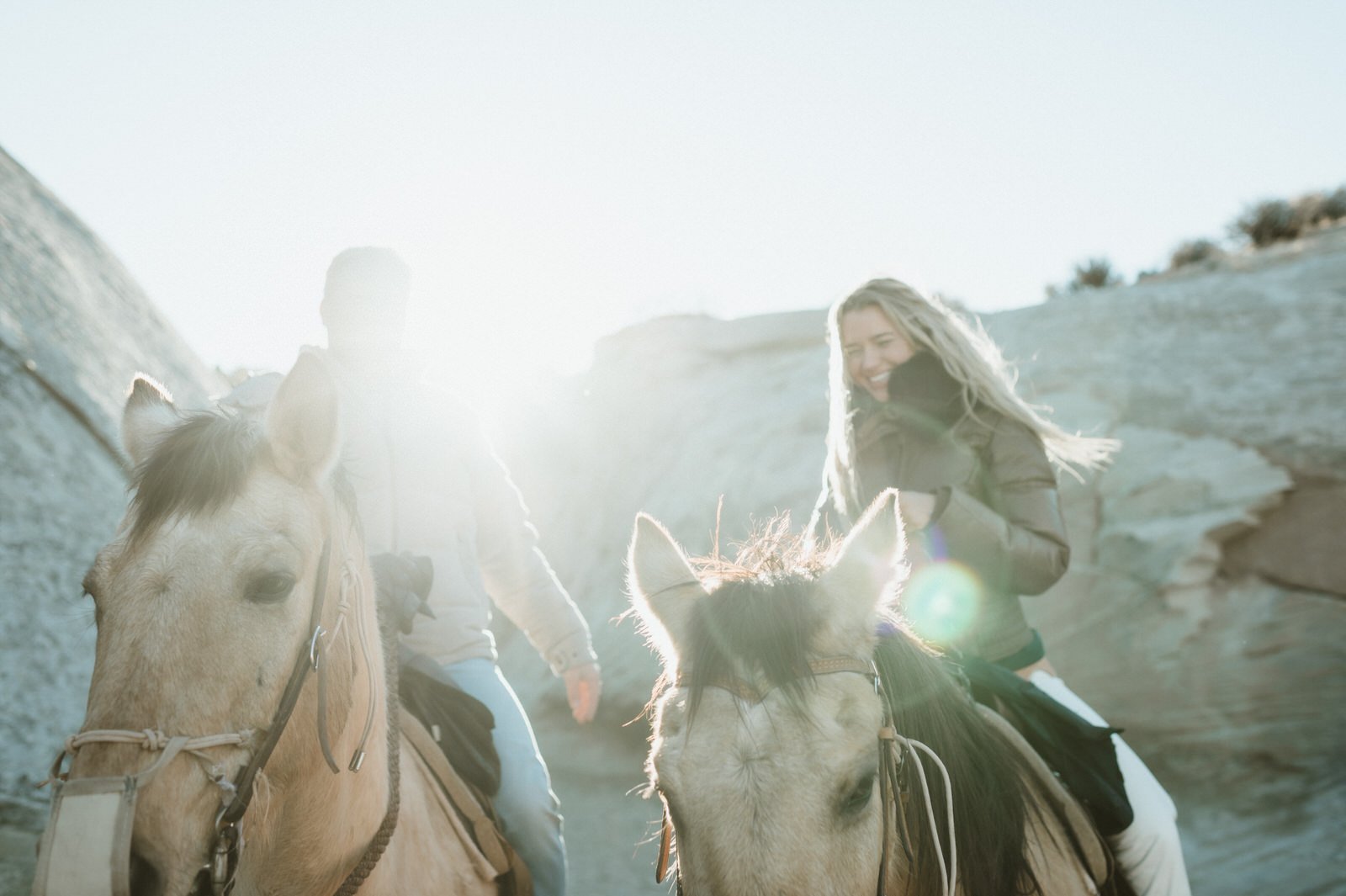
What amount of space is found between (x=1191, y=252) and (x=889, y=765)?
811 inches

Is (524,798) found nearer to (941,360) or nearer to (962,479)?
(962,479)

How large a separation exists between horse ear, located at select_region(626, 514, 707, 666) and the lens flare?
1040mm

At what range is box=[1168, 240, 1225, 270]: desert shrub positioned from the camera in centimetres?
1730

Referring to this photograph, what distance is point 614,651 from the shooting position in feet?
33.1

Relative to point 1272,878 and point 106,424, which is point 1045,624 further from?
point 106,424

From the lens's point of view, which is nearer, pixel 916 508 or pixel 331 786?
pixel 331 786

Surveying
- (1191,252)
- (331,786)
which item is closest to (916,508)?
(331,786)

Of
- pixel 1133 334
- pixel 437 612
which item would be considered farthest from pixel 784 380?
pixel 437 612

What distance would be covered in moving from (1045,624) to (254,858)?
7.09 metres

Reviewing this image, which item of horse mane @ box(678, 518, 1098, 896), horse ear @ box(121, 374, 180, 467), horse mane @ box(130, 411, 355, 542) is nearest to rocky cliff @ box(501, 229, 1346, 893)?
horse mane @ box(678, 518, 1098, 896)

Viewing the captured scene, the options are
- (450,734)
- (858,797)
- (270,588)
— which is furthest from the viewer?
(450,734)

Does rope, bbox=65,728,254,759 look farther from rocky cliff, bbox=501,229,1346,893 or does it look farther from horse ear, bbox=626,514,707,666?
rocky cliff, bbox=501,229,1346,893

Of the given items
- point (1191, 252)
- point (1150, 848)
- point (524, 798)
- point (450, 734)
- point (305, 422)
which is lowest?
point (1150, 848)

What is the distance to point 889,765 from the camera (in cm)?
164
